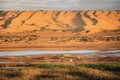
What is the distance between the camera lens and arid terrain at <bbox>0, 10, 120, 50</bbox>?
23.8 metres

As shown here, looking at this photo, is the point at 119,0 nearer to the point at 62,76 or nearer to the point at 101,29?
the point at 101,29

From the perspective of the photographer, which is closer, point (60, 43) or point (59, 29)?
point (60, 43)

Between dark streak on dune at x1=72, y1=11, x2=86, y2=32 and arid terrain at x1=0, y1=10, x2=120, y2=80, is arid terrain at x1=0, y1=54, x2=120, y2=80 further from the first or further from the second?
dark streak on dune at x1=72, y1=11, x2=86, y2=32

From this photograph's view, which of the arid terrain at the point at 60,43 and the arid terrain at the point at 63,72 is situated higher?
the arid terrain at the point at 60,43

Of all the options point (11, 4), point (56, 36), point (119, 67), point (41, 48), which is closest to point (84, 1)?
point (56, 36)

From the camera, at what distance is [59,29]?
30.4 m

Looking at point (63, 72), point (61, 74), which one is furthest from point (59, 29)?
point (61, 74)

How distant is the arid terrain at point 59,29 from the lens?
77.9 ft

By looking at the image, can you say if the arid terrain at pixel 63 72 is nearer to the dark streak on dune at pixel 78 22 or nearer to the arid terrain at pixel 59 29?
the arid terrain at pixel 59 29

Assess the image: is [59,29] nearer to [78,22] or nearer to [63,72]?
[78,22]

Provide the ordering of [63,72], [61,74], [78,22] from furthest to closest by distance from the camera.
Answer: [78,22] < [63,72] < [61,74]

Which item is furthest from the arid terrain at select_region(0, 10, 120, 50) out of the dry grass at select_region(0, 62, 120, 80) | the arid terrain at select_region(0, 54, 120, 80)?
the dry grass at select_region(0, 62, 120, 80)

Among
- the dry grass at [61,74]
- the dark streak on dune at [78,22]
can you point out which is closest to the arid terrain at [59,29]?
the dark streak on dune at [78,22]

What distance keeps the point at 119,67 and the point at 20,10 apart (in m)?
25.7
